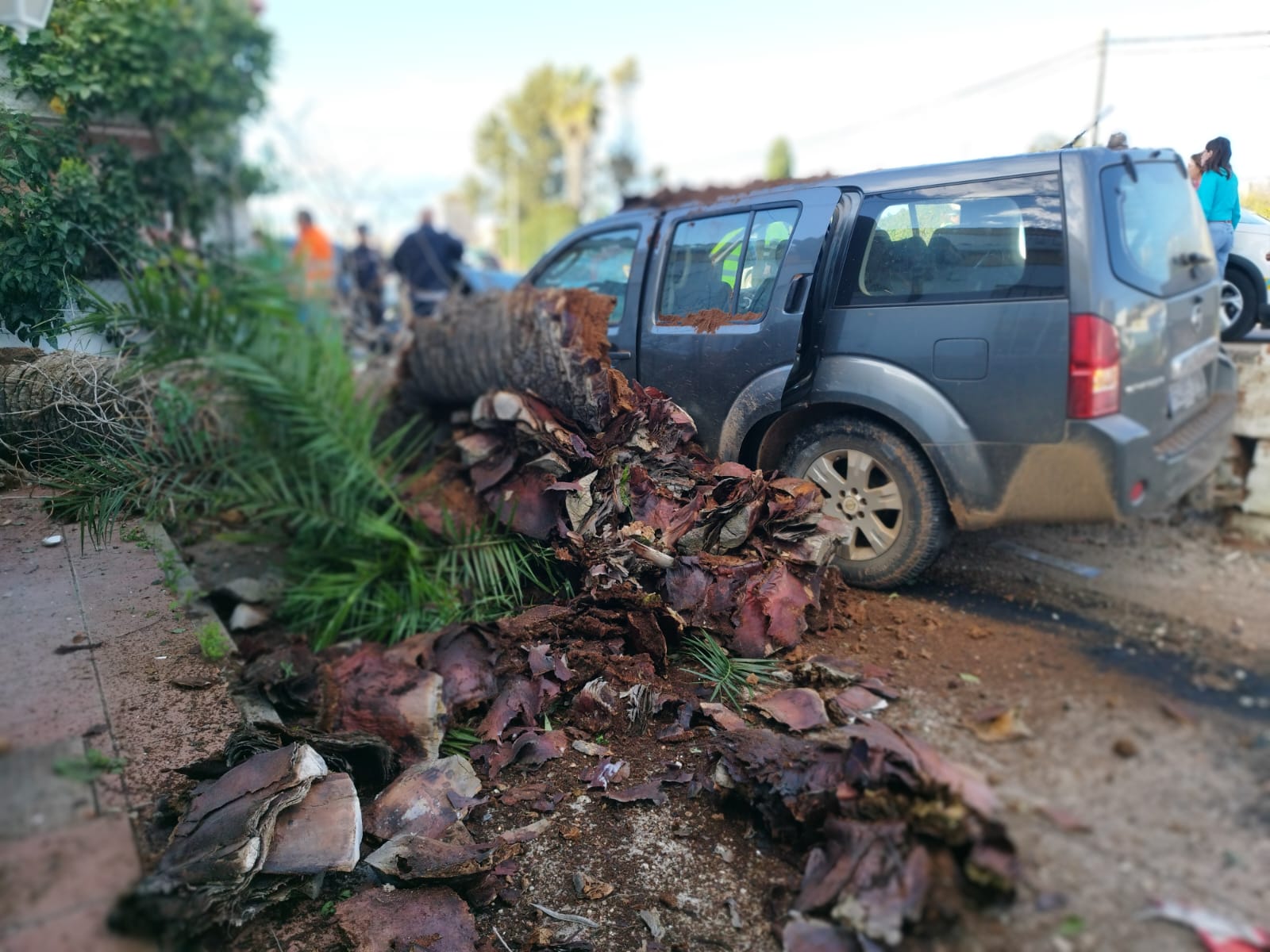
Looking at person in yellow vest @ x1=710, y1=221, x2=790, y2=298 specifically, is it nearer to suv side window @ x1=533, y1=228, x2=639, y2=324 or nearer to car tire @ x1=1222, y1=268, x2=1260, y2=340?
suv side window @ x1=533, y1=228, x2=639, y2=324

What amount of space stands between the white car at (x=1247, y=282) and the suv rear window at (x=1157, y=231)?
7 centimetres

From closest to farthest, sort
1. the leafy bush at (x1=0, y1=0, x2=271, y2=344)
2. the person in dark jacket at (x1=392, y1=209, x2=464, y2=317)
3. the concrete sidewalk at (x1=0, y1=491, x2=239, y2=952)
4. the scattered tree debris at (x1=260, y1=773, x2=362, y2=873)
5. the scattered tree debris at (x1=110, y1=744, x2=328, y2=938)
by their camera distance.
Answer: the concrete sidewalk at (x1=0, y1=491, x2=239, y2=952)
the scattered tree debris at (x1=110, y1=744, x2=328, y2=938)
the scattered tree debris at (x1=260, y1=773, x2=362, y2=873)
the leafy bush at (x1=0, y1=0, x2=271, y2=344)
the person in dark jacket at (x1=392, y1=209, x2=464, y2=317)

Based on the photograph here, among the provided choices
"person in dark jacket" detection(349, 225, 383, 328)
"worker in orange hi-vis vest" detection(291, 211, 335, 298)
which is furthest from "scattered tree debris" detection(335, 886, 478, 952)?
"person in dark jacket" detection(349, 225, 383, 328)

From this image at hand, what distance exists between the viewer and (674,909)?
2.35 meters

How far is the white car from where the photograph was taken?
218 cm

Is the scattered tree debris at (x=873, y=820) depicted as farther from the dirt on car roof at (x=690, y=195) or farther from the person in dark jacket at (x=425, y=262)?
the person in dark jacket at (x=425, y=262)

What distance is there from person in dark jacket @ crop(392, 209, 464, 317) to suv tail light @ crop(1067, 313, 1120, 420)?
7.92 metres

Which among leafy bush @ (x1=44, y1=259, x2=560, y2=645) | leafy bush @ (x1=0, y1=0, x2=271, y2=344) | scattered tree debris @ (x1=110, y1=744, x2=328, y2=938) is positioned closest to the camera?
scattered tree debris @ (x1=110, y1=744, x2=328, y2=938)

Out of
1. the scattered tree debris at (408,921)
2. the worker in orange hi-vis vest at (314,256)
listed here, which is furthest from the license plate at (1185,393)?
the worker in orange hi-vis vest at (314,256)

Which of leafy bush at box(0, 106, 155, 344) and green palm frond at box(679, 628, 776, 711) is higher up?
leafy bush at box(0, 106, 155, 344)

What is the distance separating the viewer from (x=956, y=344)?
8.12ft

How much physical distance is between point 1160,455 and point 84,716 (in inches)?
123

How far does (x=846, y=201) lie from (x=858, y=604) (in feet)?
4.37

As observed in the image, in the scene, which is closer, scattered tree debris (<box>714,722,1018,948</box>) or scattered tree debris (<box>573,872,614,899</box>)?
scattered tree debris (<box>714,722,1018,948</box>)
